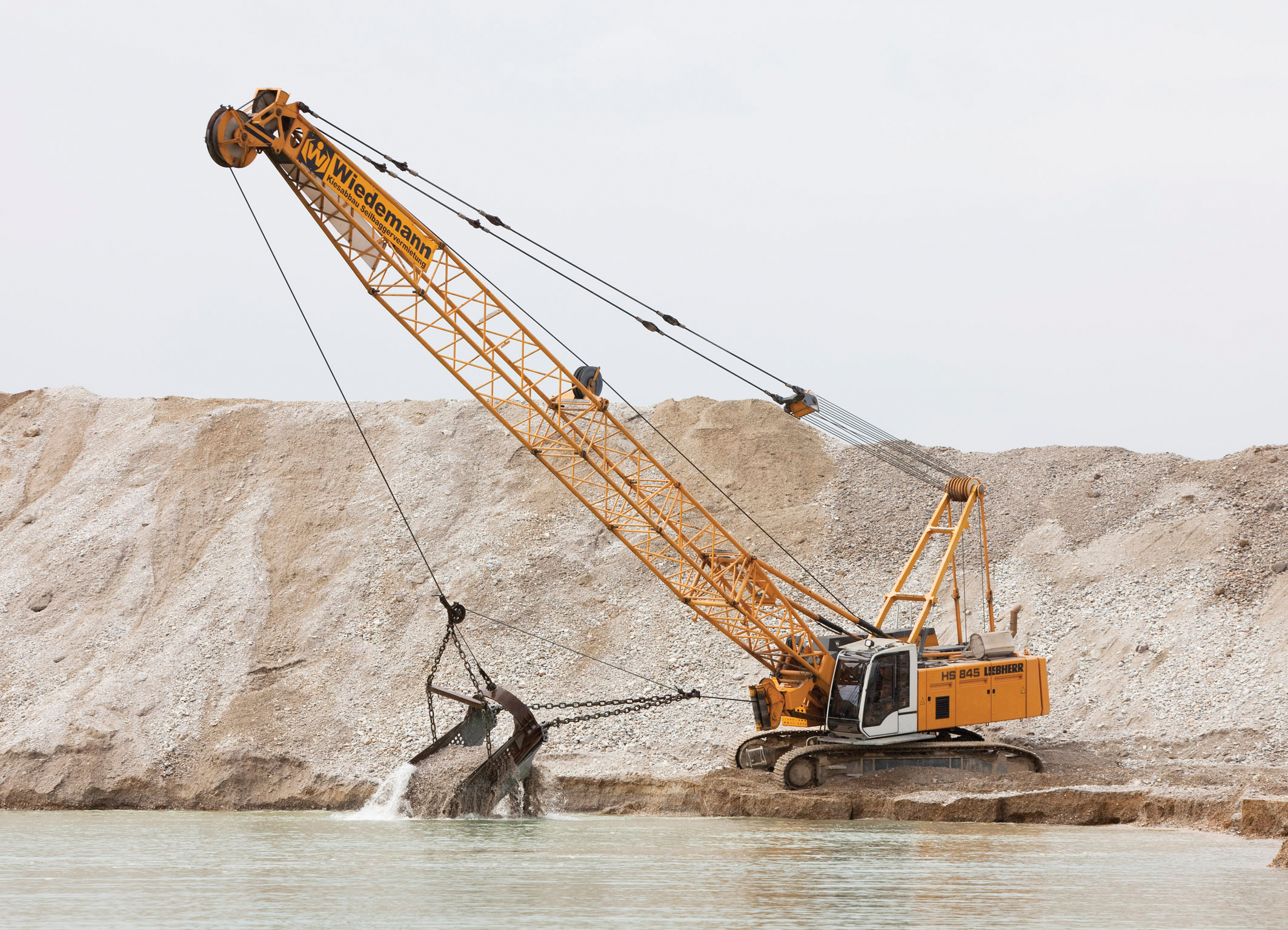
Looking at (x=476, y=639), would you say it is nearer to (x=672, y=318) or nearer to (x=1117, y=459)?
(x=672, y=318)

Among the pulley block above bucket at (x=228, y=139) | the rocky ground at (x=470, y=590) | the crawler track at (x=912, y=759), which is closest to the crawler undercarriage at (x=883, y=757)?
the crawler track at (x=912, y=759)

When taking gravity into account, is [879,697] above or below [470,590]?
below

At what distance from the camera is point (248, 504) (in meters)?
36.7

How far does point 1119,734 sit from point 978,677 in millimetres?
3876

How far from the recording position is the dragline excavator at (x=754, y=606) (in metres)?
20.7

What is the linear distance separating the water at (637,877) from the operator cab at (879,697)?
2.03 m

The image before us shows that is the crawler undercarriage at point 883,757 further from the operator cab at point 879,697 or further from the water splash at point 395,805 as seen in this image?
the water splash at point 395,805

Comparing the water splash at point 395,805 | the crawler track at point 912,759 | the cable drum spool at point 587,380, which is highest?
the cable drum spool at point 587,380

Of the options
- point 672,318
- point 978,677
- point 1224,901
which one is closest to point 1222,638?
point 978,677

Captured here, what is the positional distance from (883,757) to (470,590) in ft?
43.1

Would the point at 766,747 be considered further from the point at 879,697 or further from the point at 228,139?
the point at 228,139

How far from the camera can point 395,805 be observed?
22219mm

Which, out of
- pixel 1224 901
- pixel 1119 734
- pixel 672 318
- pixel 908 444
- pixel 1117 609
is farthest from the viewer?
pixel 908 444

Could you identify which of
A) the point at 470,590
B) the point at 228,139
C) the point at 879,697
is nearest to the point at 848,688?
the point at 879,697
